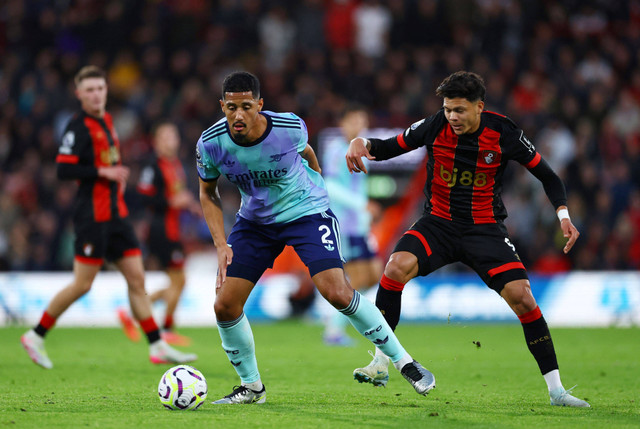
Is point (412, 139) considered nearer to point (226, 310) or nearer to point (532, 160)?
point (532, 160)

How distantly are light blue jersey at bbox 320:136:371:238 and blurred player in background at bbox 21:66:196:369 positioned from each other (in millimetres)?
2915

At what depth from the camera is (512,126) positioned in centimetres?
634

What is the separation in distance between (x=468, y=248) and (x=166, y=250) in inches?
210

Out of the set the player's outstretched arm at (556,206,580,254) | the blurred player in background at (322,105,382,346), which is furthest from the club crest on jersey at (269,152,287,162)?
the blurred player in background at (322,105,382,346)

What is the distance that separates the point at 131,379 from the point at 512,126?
3.83 meters

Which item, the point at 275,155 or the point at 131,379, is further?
the point at 131,379

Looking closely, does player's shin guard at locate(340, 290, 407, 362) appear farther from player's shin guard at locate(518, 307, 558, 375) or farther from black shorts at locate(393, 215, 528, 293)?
player's shin guard at locate(518, 307, 558, 375)

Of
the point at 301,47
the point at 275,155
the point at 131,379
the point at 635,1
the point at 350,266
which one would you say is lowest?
the point at 131,379

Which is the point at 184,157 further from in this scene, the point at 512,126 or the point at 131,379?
the point at 512,126

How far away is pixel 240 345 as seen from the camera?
19.8 ft

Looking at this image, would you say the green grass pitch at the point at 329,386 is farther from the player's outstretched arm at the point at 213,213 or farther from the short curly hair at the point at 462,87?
the short curly hair at the point at 462,87

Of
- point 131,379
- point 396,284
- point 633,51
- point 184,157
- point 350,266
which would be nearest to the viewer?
point 396,284

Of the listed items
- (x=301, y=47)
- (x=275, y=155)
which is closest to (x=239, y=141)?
(x=275, y=155)

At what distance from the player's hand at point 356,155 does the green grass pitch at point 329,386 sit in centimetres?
153
